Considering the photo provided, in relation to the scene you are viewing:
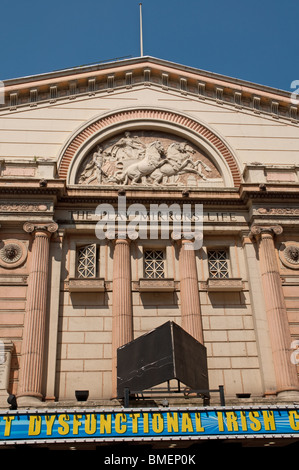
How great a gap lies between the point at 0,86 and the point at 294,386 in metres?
19.2

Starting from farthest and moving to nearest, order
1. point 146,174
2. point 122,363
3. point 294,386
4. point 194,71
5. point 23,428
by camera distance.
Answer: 1. point 194,71
2. point 146,174
3. point 294,386
4. point 122,363
5. point 23,428

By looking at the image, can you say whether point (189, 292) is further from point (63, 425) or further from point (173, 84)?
point (173, 84)

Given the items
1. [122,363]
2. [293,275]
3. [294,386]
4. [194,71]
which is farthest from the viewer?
[194,71]

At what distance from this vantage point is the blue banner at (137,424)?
51.3 ft

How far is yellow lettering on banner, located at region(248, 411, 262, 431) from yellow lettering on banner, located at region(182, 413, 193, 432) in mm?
1770

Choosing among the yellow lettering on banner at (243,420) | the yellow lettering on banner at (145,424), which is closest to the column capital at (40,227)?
the yellow lettering on banner at (145,424)

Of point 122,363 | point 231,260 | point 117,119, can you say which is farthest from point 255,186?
point 122,363

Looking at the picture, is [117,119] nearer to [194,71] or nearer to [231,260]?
[194,71]

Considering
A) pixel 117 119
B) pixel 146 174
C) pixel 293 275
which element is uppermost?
pixel 117 119

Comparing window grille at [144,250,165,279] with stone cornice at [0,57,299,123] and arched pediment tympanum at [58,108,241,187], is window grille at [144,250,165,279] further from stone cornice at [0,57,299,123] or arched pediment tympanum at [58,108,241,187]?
stone cornice at [0,57,299,123]

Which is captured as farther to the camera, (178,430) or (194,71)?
(194,71)

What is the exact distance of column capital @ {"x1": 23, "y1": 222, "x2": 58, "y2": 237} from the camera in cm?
2384

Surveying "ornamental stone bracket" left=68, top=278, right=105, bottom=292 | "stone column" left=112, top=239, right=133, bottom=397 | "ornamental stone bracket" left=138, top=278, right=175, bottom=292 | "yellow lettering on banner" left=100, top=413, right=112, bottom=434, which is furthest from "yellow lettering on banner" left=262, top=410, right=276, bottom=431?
"ornamental stone bracket" left=68, top=278, right=105, bottom=292

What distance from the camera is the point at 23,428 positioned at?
15.7m
